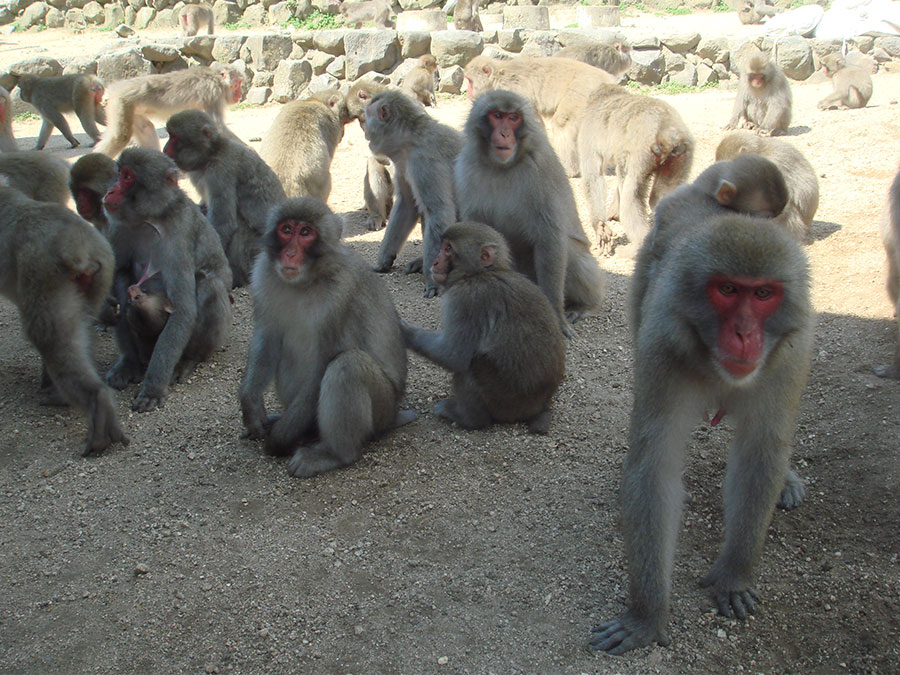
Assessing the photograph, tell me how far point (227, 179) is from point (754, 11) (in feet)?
63.5

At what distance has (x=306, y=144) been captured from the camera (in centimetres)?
822

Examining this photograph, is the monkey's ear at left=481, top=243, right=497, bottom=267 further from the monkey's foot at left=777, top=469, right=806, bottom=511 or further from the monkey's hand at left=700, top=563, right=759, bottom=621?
the monkey's hand at left=700, top=563, right=759, bottom=621

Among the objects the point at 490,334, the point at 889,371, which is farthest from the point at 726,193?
the point at 889,371

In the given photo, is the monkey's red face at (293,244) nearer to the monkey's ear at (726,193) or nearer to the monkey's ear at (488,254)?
the monkey's ear at (488,254)

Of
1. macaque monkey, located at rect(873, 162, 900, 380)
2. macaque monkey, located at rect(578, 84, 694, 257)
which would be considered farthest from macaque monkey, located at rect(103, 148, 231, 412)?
macaque monkey, located at rect(873, 162, 900, 380)

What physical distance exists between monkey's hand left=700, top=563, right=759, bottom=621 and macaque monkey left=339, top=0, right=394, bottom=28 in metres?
19.0

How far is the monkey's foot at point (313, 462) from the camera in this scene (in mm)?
4121

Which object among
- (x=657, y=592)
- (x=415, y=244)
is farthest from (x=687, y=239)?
(x=415, y=244)

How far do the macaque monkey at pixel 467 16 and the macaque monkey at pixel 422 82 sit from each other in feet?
25.6

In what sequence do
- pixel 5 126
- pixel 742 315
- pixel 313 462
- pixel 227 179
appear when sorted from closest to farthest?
→ pixel 742 315 → pixel 313 462 → pixel 227 179 → pixel 5 126

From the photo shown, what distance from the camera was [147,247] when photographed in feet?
17.1

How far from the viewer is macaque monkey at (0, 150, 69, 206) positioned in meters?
5.73

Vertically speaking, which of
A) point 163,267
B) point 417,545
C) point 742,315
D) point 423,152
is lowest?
point 417,545

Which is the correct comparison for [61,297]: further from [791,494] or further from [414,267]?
[791,494]
